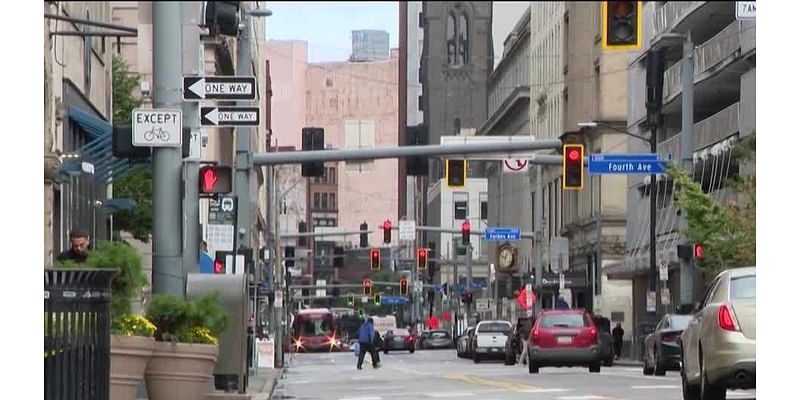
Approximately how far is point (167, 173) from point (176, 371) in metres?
3.17

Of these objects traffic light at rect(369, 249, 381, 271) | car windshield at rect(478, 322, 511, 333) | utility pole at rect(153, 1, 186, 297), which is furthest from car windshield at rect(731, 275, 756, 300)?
traffic light at rect(369, 249, 381, 271)

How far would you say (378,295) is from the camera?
2857 inches

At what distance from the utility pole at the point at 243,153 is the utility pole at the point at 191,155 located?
1011cm

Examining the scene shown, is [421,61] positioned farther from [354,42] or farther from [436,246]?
[436,246]

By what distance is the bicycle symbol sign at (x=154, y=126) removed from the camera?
69.6 ft

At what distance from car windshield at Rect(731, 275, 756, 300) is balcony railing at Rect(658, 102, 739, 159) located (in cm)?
3059

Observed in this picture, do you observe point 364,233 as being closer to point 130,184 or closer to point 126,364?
point 130,184

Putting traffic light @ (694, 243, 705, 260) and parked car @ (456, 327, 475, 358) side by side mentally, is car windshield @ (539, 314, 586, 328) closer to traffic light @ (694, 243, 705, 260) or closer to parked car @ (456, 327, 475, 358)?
traffic light @ (694, 243, 705, 260)

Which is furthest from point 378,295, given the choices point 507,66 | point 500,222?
point 507,66

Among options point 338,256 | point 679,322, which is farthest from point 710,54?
point 679,322
